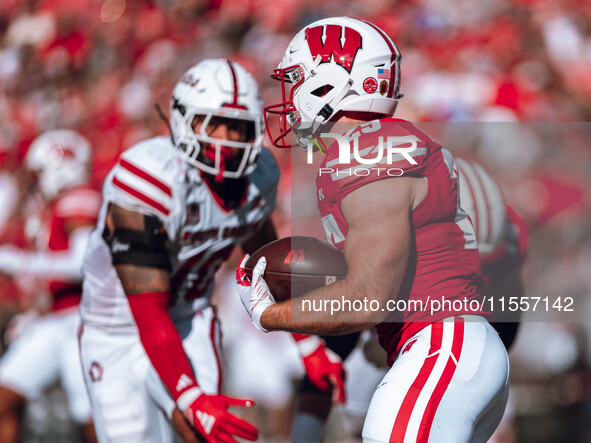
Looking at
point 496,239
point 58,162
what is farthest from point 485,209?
point 58,162

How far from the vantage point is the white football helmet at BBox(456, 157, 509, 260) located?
3221 millimetres

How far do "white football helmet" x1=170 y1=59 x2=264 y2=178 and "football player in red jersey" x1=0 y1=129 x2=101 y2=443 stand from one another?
1651mm

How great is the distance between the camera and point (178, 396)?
2791 millimetres

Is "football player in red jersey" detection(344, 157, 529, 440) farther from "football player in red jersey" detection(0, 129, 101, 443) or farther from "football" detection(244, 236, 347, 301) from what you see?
"football player in red jersey" detection(0, 129, 101, 443)

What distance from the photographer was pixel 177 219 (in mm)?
3232

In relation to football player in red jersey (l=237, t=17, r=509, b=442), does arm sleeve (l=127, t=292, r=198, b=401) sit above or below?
below

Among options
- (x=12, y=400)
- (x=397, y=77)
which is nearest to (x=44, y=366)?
(x=12, y=400)

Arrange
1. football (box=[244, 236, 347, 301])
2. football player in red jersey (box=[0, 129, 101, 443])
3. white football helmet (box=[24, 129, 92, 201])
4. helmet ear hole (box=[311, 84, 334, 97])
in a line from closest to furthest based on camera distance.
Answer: football (box=[244, 236, 347, 301]) → helmet ear hole (box=[311, 84, 334, 97]) → football player in red jersey (box=[0, 129, 101, 443]) → white football helmet (box=[24, 129, 92, 201])

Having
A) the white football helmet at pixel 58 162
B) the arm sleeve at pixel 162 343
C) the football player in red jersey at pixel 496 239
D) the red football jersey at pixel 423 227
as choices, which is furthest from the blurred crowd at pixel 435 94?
the red football jersey at pixel 423 227

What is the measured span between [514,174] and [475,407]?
3973 millimetres

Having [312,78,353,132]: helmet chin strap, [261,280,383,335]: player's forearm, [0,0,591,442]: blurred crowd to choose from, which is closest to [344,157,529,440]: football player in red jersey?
[312,78,353,132]: helmet chin strap

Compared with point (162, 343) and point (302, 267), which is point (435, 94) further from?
point (302, 267)

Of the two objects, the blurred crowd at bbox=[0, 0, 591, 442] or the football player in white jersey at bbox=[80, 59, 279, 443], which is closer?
the football player in white jersey at bbox=[80, 59, 279, 443]

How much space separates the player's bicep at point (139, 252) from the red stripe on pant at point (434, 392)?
1224mm
